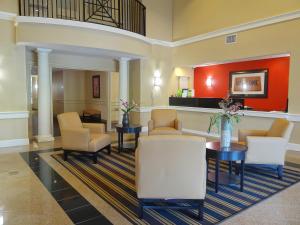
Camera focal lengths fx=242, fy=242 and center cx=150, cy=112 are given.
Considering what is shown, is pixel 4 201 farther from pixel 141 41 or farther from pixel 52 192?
pixel 141 41

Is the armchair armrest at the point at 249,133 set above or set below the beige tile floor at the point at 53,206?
above

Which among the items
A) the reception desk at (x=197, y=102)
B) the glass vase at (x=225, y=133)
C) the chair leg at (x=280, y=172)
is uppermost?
the reception desk at (x=197, y=102)

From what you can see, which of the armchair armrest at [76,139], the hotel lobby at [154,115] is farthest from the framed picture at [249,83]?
the armchair armrest at [76,139]

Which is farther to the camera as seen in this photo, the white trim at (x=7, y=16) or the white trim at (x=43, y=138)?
the white trim at (x=43, y=138)

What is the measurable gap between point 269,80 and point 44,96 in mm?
6818

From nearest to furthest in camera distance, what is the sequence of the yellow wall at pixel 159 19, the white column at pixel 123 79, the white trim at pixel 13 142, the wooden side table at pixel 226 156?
the wooden side table at pixel 226 156 < the white trim at pixel 13 142 < the white column at pixel 123 79 < the yellow wall at pixel 159 19

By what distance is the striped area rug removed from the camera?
2.66 metres

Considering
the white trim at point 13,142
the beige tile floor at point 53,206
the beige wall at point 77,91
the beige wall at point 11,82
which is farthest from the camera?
the beige wall at point 77,91

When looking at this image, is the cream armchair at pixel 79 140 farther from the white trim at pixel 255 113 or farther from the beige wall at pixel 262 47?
the beige wall at pixel 262 47

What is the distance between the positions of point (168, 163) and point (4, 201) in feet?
7.05

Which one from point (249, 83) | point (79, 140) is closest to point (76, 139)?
point (79, 140)

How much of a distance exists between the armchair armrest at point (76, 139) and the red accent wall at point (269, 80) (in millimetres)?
5857

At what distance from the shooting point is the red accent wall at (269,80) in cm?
736

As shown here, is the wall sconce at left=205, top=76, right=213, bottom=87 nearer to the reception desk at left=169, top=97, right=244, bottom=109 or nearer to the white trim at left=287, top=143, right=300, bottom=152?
the reception desk at left=169, top=97, right=244, bottom=109
